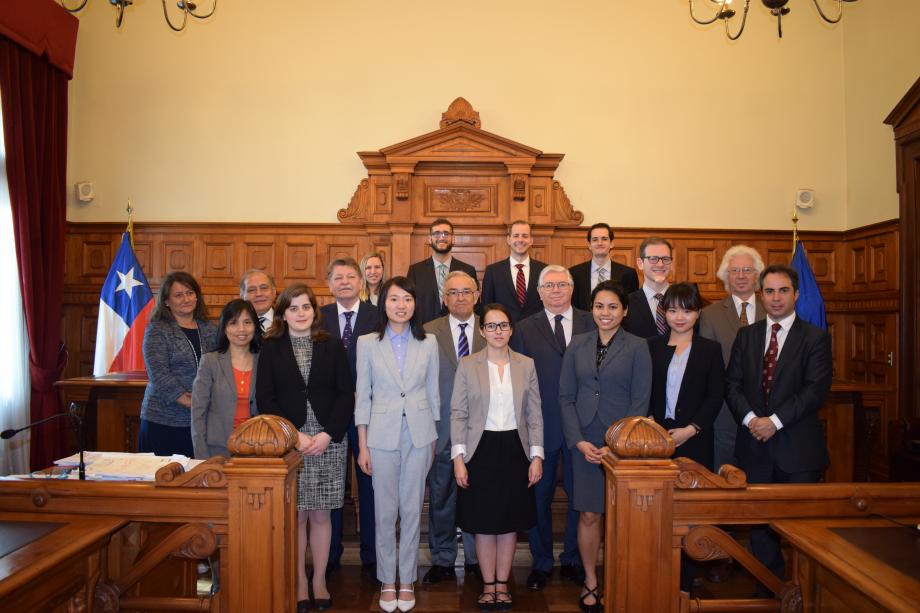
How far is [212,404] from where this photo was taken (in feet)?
9.55

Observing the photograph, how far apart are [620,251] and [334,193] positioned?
A: 115 inches

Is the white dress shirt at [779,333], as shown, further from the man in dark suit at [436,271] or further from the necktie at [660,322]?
the man in dark suit at [436,271]

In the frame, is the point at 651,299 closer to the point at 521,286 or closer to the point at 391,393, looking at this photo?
the point at 521,286

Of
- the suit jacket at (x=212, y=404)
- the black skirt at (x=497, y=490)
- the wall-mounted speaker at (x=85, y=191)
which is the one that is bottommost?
the black skirt at (x=497, y=490)

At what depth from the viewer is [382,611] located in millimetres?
2889

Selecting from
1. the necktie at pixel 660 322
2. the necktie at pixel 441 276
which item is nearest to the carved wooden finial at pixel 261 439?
the necktie at pixel 660 322

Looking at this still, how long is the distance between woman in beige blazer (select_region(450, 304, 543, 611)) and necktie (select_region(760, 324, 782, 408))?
1022 millimetres

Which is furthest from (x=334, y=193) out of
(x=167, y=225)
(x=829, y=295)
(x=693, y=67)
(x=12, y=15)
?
(x=829, y=295)

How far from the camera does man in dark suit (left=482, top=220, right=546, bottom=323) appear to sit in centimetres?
407

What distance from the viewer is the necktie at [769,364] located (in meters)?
2.91

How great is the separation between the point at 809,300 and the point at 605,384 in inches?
152

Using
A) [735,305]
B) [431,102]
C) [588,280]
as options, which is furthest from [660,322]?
[431,102]

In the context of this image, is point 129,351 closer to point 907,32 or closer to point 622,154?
point 622,154

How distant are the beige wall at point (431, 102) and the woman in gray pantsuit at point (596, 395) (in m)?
3.70
